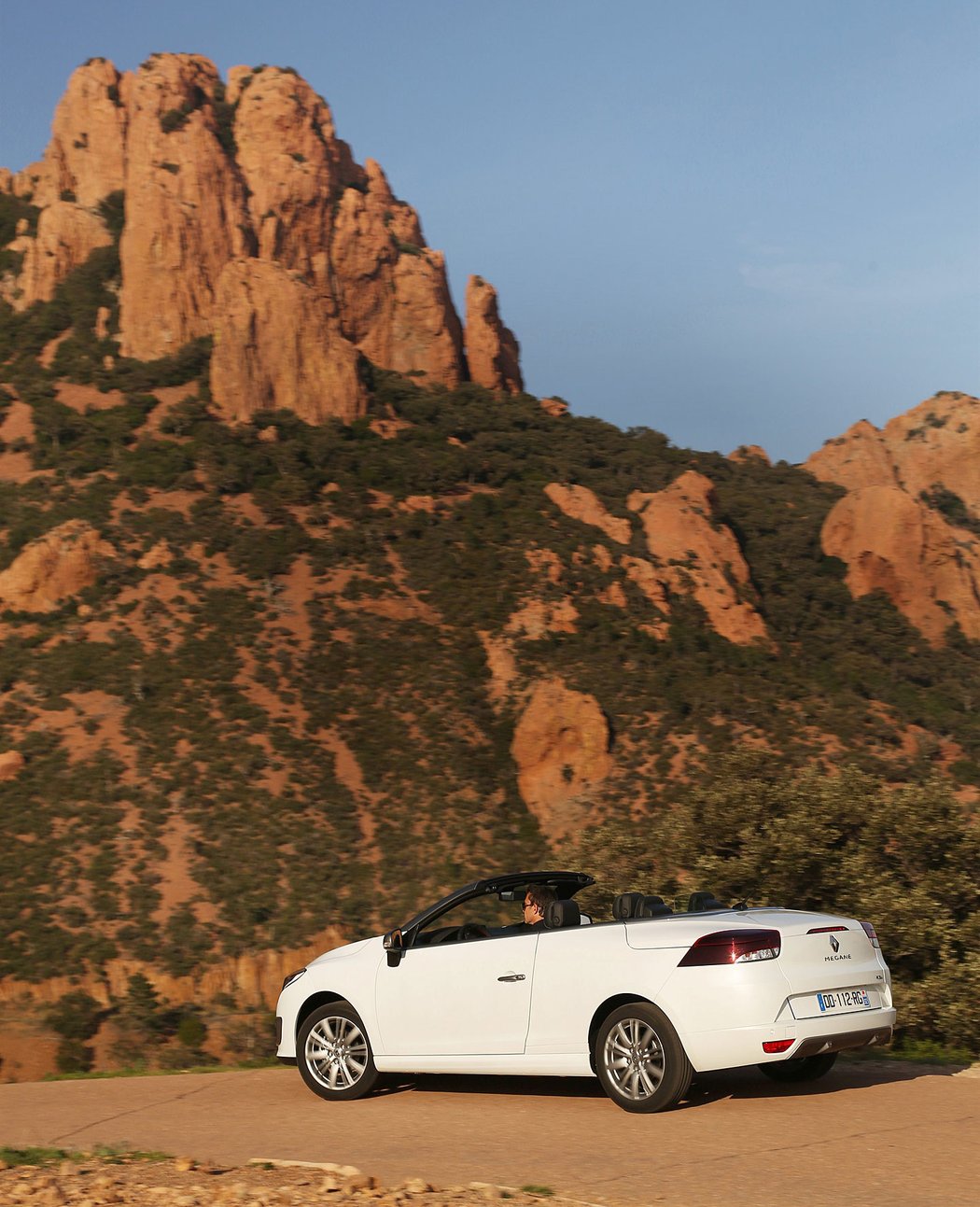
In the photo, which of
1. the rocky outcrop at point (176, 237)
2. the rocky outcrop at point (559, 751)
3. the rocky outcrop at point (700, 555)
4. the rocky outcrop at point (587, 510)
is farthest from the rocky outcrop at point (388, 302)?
the rocky outcrop at point (559, 751)

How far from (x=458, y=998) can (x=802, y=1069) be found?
232 centimetres

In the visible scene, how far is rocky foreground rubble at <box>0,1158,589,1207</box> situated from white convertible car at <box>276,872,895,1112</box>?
5.46 feet

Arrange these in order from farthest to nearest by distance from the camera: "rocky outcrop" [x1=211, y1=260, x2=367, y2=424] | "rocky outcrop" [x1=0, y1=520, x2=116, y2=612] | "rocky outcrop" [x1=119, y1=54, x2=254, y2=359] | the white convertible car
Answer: "rocky outcrop" [x1=119, y1=54, x2=254, y2=359], "rocky outcrop" [x1=211, y1=260, x2=367, y2=424], "rocky outcrop" [x1=0, y1=520, x2=116, y2=612], the white convertible car

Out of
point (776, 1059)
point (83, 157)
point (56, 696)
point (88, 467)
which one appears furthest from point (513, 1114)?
point (83, 157)

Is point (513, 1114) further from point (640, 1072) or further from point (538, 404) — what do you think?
point (538, 404)

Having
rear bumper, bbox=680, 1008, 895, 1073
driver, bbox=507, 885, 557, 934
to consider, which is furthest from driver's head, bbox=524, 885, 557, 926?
rear bumper, bbox=680, 1008, 895, 1073

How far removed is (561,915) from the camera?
24.9 feet

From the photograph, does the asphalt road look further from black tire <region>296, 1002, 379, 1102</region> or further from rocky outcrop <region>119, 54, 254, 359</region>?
rocky outcrop <region>119, 54, 254, 359</region>

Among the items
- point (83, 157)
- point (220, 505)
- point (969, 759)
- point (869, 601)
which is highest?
point (83, 157)

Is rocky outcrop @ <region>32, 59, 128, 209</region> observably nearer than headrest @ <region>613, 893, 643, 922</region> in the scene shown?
No

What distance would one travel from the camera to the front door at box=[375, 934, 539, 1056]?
7.46 metres

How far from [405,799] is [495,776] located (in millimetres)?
3858

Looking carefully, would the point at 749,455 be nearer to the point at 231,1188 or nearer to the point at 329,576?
the point at 329,576

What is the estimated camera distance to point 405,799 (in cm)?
3916
